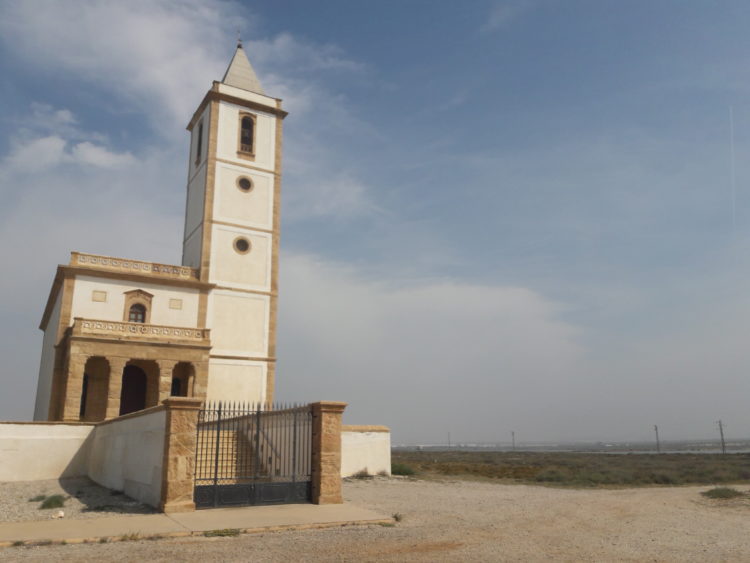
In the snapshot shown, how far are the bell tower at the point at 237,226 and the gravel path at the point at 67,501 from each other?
11741mm

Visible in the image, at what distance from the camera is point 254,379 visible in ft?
101

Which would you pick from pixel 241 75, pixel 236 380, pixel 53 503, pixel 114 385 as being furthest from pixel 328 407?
pixel 241 75

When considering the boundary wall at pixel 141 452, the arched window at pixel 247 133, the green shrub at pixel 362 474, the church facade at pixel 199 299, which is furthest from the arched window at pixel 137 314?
the green shrub at pixel 362 474

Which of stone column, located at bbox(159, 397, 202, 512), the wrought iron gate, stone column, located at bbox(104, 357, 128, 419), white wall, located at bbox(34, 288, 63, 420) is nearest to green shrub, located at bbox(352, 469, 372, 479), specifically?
the wrought iron gate

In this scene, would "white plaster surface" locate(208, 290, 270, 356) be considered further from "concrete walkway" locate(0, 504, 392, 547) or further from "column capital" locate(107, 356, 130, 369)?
"concrete walkway" locate(0, 504, 392, 547)

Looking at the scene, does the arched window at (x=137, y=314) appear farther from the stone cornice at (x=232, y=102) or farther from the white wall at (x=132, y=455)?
the stone cornice at (x=232, y=102)

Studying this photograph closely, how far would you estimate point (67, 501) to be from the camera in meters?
14.8

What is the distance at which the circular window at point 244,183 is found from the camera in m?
33.6

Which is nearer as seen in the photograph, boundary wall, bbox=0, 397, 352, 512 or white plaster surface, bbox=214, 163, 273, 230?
boundary wall, bbox=0, 397, 352, 512

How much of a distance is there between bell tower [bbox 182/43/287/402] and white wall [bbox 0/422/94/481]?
960 centimetres

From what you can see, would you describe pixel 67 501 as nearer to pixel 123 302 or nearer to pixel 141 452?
pixel 141 452

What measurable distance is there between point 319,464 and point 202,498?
2.63 metres

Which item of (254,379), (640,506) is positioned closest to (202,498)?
(640,506)

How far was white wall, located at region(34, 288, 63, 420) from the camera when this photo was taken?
27.9 m
